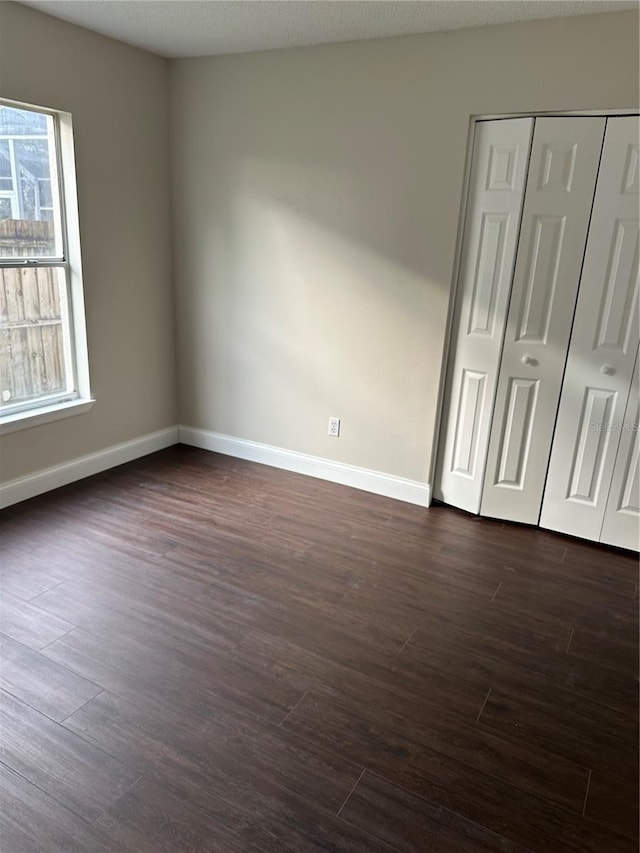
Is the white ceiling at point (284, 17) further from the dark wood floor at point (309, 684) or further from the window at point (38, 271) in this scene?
the dark wood floor at point (309, 684)

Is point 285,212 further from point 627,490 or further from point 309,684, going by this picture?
point 309,684

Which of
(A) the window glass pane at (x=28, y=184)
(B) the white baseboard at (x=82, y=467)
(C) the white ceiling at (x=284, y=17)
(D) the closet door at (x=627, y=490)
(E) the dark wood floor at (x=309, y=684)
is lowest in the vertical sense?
(E) the dark wood floor at (x=309, y=684)

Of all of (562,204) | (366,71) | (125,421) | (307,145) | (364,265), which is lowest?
(125,421)

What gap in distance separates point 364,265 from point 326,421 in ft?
3.29

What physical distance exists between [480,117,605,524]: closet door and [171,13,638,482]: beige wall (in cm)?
21

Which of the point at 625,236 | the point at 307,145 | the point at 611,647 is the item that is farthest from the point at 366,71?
the point at 611,647

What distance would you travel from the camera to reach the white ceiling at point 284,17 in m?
2.66

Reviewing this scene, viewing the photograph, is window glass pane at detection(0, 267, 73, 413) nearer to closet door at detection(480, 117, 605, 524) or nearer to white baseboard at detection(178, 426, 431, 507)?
white baseboard at detection(178, 426, 431, 507)

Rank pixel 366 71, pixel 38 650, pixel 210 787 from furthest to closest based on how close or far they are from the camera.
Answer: pixel 366 71 → pixel 38 650 → pixel 210 787

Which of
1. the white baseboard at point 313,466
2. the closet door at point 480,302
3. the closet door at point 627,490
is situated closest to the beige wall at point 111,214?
the white baseboard at point 313,466

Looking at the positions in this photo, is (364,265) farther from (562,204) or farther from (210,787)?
(210,787)

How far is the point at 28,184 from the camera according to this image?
10.6ft

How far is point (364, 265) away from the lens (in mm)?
3484

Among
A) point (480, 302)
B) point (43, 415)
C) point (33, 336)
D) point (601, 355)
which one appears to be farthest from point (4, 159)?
point (601, 355)
